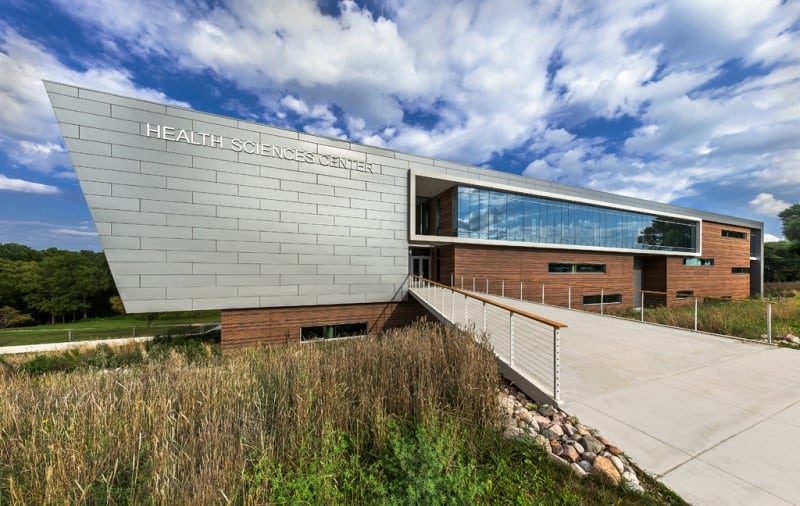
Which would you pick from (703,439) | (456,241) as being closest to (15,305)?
(456,241)

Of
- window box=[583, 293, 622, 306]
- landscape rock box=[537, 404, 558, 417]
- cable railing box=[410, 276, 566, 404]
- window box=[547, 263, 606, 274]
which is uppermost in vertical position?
window box=[547, 263, 606, 274]

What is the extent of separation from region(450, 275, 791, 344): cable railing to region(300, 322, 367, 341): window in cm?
547

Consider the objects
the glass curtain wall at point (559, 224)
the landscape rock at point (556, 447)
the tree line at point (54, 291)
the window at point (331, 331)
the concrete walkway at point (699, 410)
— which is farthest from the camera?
the tree line at point (54, 291)

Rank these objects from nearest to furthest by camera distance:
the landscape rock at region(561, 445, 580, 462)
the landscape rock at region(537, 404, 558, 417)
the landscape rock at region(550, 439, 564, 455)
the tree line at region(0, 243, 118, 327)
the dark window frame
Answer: the landscape rock at region(561, 445, 580, 462), the landscape rock at region(550, 439, 564, 455), the landscape rock at region(537, 404, 558, 417), the dark window frame, the tree line at region(0, 243, 118, 327)

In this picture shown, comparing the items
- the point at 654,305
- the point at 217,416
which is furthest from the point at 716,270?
the point at 217,416

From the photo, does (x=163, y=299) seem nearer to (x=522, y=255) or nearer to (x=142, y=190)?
(x=142, y=190)

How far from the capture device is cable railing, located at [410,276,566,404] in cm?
445

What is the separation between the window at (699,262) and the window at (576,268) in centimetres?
1129

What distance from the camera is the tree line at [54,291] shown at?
124 feet

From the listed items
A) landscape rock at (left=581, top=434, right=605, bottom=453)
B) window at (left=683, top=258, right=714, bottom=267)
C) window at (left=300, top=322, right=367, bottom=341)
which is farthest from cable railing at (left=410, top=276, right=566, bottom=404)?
window at (left=683, top=258, right=714, bottom=267)

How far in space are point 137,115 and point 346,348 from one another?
12.0 metres

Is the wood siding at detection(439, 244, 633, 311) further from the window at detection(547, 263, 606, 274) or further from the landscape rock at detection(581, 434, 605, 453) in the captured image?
the landscape rock at detection(581, 434, 605, 453)


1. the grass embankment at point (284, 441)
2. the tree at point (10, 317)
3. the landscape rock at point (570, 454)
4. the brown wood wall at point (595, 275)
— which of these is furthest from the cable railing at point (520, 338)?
the tree at point (10, 317)

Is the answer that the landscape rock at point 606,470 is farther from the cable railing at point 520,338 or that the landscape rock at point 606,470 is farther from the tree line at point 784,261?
the tree line at point 784,261
